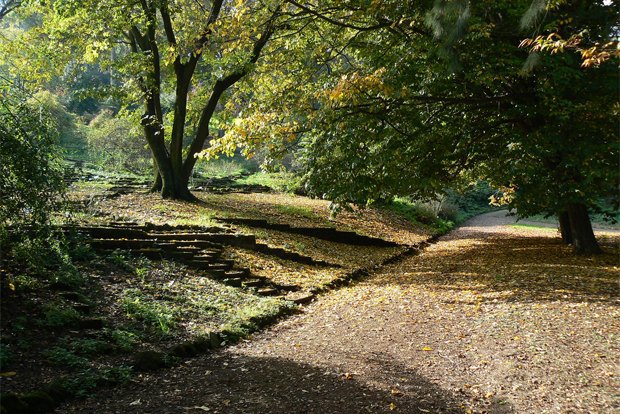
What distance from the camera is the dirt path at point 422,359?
12.7ft

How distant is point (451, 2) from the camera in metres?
6.46

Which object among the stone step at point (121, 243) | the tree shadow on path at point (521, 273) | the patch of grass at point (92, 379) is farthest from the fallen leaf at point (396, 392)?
the stone step at point (121, 243)

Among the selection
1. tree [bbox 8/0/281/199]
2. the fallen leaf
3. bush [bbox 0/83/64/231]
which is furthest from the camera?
tree [bbox 8/0/281/199]

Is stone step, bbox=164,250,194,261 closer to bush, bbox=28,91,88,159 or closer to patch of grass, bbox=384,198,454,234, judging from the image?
patch of grass, bbox=384,198,454,234

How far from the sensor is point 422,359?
5016mm

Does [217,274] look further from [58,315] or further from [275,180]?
[275,180]

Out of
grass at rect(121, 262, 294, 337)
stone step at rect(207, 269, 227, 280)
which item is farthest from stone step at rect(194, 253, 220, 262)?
grass at rect(121, 262, 294, 337)

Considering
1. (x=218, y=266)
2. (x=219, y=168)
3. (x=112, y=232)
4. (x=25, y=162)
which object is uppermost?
(x=219, y=168)

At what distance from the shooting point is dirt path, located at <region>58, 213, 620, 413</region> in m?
3.88

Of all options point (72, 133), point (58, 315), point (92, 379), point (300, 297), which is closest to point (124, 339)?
point (58, 315)

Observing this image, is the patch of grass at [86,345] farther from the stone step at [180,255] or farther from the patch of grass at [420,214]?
the patch of grass at [420,214]

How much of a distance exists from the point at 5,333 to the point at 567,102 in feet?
27.7

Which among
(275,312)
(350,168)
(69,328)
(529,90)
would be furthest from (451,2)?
(69,328)

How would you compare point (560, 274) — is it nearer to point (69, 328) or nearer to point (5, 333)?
point (69, 328)
